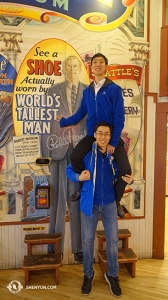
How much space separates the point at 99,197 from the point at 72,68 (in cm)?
141

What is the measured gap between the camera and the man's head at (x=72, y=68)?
9.66ft

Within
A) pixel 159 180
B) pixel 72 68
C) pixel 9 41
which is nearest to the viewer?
pixel 9 41

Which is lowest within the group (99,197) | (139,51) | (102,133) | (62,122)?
(99,197)

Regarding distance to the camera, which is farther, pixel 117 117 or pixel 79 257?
pixel 79 257

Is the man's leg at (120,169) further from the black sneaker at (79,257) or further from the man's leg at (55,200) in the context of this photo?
the black sneaker at (79,257)

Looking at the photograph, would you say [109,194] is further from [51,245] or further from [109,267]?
[51,245]

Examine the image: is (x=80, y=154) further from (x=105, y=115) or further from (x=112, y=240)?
(x=112, y=240)

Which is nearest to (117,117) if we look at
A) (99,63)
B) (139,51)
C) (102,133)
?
(102,133)

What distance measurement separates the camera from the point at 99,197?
8.02 ft

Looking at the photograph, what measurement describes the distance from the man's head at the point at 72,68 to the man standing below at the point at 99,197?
0.83m

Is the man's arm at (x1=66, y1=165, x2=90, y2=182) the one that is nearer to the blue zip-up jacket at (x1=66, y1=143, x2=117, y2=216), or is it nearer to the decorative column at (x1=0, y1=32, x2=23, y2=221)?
the blue zip-up jacket at (x1=66, y1=143, x2=117, y2=216)

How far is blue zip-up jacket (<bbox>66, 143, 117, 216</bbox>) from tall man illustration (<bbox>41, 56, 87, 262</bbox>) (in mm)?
565

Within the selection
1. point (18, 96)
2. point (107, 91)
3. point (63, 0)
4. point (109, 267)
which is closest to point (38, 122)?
point (18, 96)

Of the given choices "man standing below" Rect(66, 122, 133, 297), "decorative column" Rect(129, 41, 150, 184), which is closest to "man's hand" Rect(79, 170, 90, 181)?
"man standing below" Rect(66, 122, 133, 297)
